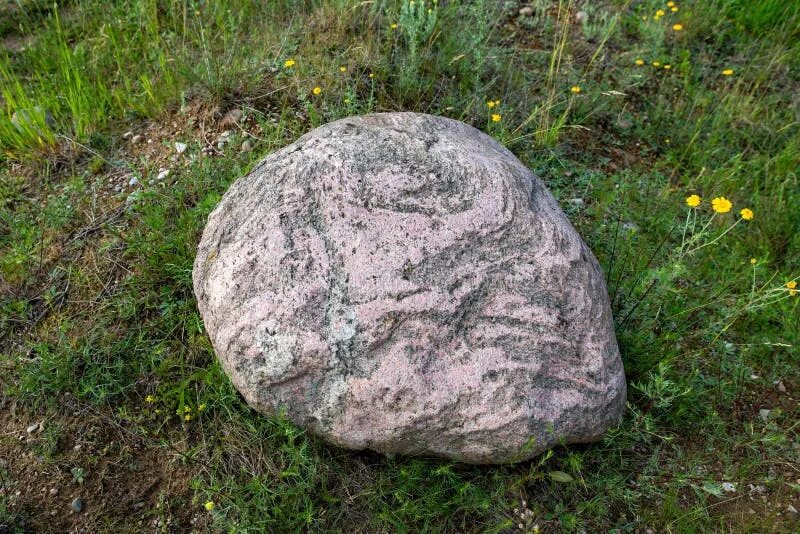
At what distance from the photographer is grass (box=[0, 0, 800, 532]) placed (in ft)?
7.88

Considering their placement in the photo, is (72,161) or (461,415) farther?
(72,161)

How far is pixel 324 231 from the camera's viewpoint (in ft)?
7.41

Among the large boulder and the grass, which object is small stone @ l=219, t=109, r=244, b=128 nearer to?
the grass

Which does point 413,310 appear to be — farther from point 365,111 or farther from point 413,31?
point 413,31

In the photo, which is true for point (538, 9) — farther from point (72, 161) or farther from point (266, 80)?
point (72, 161)

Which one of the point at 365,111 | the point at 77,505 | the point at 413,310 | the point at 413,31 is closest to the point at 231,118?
the point at 365,111

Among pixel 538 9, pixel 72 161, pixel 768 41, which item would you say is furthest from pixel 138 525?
pixel 768 41

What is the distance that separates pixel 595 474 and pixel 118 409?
1976 millimetres

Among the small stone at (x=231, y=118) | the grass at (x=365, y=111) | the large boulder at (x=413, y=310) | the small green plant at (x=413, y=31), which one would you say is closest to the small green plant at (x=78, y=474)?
the grass at (x=365, y=111)

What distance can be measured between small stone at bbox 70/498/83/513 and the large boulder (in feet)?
2.46

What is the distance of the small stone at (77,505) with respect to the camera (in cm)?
238

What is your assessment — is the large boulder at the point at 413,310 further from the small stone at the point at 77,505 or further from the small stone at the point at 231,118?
the small stone at the point at 231,118

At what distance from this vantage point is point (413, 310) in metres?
2.17

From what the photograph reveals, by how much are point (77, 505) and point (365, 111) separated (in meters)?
2.46
